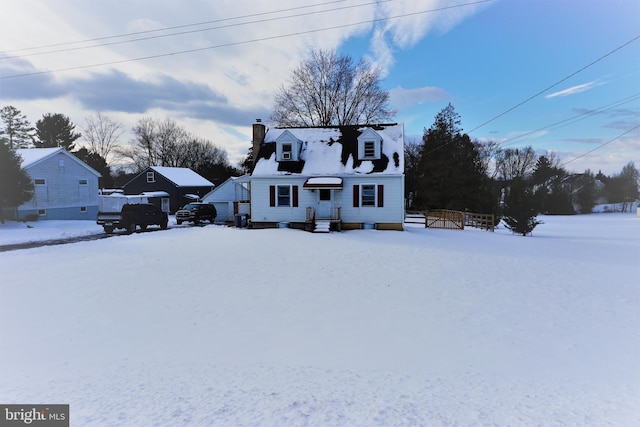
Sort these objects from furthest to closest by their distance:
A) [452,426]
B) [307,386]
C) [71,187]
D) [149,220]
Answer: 1. [71,187]
2. [149,220]
3. [307,386]
4. [452,426]

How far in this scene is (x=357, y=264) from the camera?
37.7ft

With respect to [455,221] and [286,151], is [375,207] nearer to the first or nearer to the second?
[286,151]

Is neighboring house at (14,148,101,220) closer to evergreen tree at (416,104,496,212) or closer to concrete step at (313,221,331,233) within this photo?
concrete step at (313,221,331,233)

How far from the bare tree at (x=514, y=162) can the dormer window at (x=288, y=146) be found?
58.8 m

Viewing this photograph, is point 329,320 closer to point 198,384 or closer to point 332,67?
point 198,384

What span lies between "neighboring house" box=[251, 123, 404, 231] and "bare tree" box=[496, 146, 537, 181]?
5625 cm

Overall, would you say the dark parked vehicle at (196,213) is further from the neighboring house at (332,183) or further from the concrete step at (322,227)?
the concrete step at (322,227)

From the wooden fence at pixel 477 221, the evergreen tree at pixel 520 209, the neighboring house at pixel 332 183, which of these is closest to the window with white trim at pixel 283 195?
the neighboring house at pixel 332 183

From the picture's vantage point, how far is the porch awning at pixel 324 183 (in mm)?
20031

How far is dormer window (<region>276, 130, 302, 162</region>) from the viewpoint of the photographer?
22281mm

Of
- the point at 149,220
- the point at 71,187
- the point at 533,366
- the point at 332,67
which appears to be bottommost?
the point at 533,366

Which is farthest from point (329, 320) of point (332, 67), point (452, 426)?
point (332, 67)

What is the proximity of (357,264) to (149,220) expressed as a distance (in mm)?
17887

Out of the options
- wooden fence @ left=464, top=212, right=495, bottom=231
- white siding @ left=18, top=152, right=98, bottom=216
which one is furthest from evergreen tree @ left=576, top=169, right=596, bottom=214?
white siding @ left=18, top=152, right=98, bottom=216
